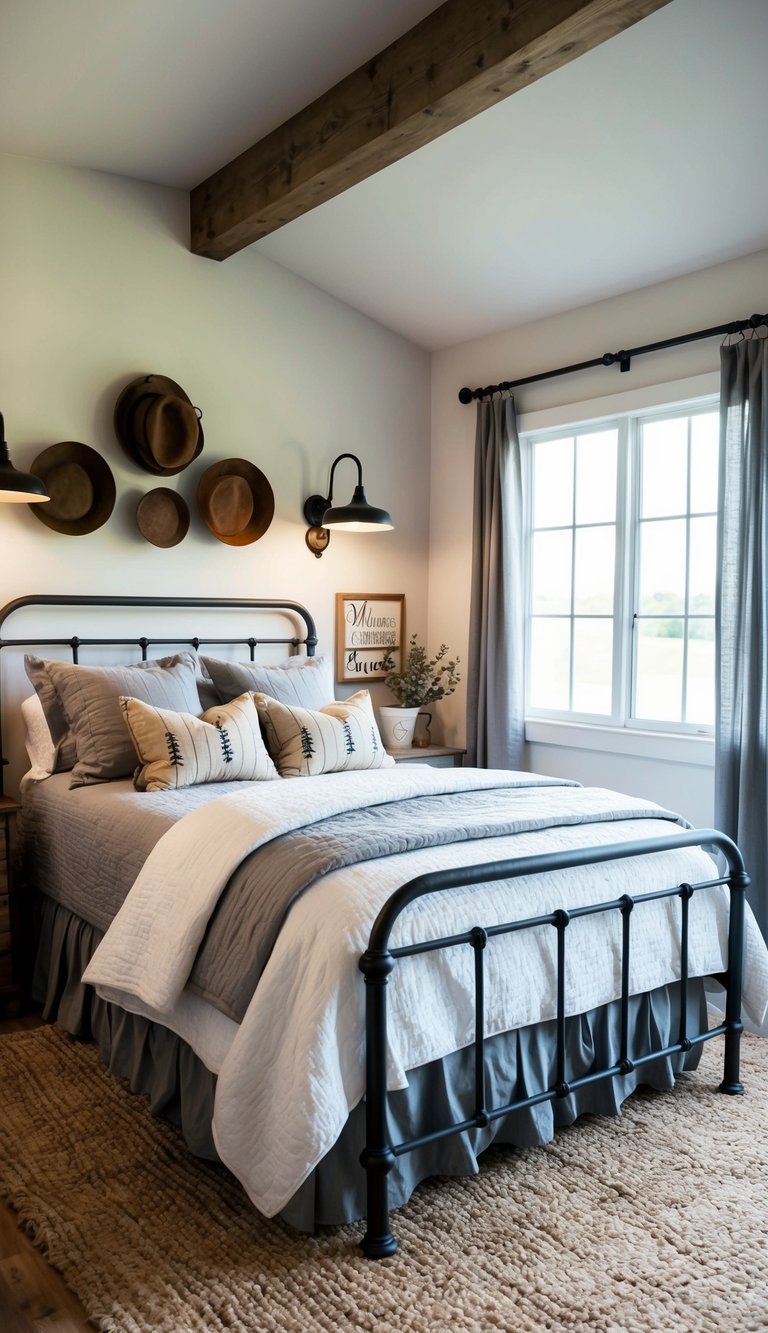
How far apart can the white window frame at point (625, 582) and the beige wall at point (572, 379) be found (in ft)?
0.15

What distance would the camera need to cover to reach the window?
3811mm

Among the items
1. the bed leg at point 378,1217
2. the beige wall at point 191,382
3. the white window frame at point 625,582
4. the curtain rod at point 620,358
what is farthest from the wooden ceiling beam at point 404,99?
the bed leg at point 378,1217

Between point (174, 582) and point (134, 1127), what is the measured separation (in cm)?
218

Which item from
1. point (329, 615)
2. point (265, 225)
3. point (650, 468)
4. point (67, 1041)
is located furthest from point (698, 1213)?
point (265, 225)

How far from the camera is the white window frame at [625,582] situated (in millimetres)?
3760

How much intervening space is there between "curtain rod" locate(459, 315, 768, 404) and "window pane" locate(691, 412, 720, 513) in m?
0.30

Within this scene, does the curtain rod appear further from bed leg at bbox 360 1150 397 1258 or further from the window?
bed leg at bbox 360 1150 397 1258

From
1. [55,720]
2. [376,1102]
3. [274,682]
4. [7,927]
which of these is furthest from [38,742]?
[376,1102]

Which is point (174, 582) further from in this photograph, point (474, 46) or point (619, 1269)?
point (619, 1269)

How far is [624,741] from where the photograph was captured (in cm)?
402

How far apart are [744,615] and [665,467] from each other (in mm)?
809

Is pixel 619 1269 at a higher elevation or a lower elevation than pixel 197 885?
lower

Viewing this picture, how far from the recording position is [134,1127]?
8.25 feet

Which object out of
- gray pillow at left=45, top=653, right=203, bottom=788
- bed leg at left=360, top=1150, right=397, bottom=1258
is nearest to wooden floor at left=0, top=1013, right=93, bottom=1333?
bed leg at left=360, top=1150, right=397, bottom=1258
